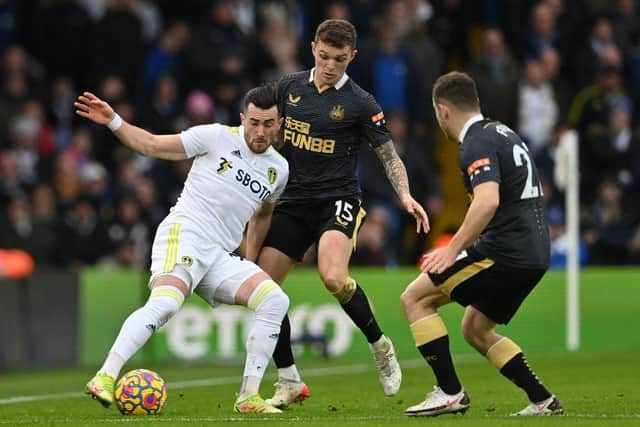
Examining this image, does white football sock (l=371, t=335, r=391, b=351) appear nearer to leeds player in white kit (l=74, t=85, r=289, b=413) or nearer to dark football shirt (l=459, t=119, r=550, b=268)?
leeds player in white kit (l=74, t=85, r=289, b=413)

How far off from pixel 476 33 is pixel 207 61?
506 centimetres

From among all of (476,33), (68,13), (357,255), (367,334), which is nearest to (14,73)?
(68,13)

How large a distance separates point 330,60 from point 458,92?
1.73 meters

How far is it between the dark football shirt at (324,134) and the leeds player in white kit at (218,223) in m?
0.63

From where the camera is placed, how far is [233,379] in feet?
53.2

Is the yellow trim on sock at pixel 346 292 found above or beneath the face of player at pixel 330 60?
beneath

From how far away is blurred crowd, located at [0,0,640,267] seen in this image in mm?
20500

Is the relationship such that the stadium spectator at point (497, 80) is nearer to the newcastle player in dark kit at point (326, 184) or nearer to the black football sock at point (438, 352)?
the newcastle player in dark kit at point (326, 184)

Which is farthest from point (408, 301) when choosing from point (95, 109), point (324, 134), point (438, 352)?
point (95, 109)

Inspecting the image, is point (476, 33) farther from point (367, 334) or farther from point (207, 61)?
point (367, 334)

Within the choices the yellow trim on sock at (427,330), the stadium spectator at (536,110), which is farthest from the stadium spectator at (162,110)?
the yellow trim on sock at (427,330)

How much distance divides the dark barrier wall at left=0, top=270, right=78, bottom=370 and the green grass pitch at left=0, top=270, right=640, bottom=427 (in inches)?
22.1

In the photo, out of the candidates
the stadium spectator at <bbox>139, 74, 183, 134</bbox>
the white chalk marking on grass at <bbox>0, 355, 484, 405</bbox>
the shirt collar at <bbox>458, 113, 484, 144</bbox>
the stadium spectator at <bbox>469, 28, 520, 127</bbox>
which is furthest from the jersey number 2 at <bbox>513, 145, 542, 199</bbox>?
the stadium spectator at <bbox>139, 74, 183, 134</bbox>

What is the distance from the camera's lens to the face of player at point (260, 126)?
11211 mm
